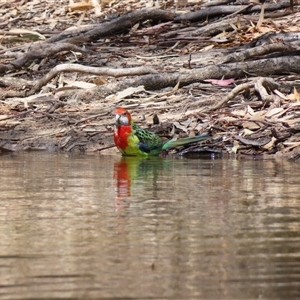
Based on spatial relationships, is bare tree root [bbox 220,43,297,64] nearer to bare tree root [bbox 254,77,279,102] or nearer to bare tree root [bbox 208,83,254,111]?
bare tree root [bbox 254,77,279,102]

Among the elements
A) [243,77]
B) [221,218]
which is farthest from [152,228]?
[243,77]

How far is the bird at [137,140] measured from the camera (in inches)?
392

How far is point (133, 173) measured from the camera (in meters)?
7.84

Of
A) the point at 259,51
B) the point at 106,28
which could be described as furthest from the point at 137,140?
the point at 106,28

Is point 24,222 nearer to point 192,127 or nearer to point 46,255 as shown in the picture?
point 46,255

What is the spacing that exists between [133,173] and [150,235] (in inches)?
128

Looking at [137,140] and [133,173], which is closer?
[133,173]

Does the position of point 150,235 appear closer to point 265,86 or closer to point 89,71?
point 265,86

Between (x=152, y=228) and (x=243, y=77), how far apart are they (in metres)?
7.61

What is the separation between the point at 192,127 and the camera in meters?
10.6

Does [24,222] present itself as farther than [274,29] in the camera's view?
No

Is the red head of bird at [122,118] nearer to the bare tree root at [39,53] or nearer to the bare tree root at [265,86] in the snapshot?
the bare tree root at [265,86]

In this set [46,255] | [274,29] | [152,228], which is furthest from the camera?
[274,29]

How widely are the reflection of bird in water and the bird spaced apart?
10 centimetres
